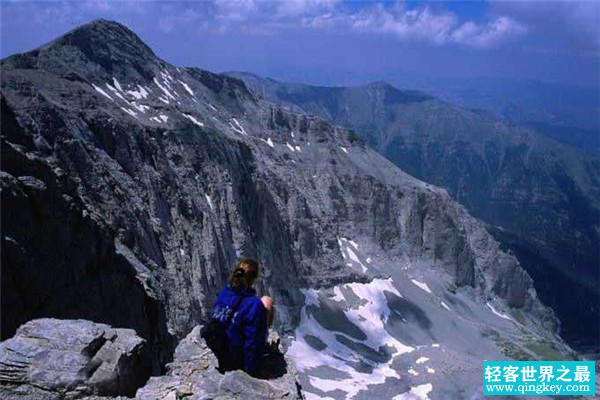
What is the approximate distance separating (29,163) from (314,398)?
183 ft

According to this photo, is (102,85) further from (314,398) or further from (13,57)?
(314,398)

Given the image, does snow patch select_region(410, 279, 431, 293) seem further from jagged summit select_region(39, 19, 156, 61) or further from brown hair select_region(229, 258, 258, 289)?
brown hair select_region(229, 258, 258, 289)

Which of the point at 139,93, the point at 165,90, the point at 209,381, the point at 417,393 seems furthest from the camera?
the point at 165,90

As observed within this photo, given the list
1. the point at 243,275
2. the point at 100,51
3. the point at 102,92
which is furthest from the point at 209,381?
the point at 100,51

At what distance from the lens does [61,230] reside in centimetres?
3566

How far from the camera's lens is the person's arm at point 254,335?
13484 mm

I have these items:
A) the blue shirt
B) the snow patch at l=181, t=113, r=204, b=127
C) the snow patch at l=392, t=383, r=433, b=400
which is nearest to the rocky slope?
the snow patch at l=181, t=113, r=204, b=127

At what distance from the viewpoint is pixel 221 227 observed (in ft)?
299

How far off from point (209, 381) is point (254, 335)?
1326 mm

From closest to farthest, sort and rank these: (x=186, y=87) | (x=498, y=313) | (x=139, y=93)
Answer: (x=139, y=93), (x=186, y=87), (x=498, y=313)

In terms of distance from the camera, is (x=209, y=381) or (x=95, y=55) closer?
(x=209, y=381)

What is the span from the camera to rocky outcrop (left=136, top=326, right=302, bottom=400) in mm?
12656

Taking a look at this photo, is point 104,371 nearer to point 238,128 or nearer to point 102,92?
point 102,92

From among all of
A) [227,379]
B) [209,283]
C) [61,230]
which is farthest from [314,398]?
[227,379]
